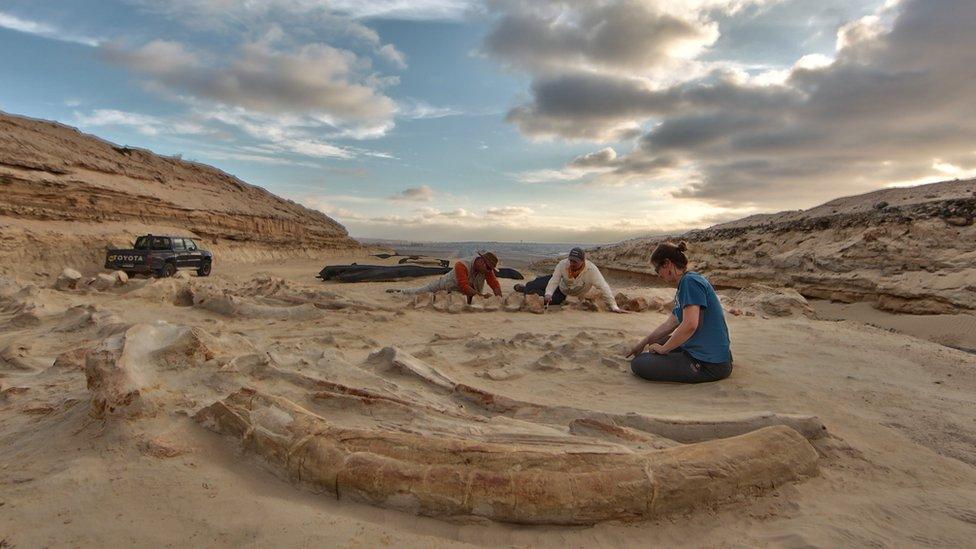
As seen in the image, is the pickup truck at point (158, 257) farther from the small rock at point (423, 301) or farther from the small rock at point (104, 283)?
the small rock at point (423, 301)

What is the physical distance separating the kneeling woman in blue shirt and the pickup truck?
45.4 feet

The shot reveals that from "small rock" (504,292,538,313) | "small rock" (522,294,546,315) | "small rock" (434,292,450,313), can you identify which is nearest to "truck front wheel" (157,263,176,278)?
"small rock" (434,292,450,313)

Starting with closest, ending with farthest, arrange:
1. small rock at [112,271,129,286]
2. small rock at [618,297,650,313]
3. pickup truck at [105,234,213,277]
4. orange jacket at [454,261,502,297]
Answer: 1. small rock at [618,297,650,313]
2. orange jacket at [454,261,502,297]
3. small rock at [112,271,129,286]
4. pickup truck at [105,234,213,277]

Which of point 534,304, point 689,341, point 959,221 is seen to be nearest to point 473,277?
point 534,304

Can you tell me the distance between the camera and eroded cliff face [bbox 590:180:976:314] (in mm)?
8703

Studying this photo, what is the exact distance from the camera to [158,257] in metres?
13.0

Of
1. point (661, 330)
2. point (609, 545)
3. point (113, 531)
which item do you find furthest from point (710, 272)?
point (113, 531)

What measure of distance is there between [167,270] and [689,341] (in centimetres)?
1429

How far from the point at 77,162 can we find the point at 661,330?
20.8m

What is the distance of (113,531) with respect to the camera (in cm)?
187

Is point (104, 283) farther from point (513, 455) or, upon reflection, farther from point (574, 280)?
point (513, 455)

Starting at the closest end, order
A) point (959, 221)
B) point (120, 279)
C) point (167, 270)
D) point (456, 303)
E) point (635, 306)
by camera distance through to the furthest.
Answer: point (456, 303)
point (635, 306)
point (120, 279)
point (959, 221)
point (167, 270)

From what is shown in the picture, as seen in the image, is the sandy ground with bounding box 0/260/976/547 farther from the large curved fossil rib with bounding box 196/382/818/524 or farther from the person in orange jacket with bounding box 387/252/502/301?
the person in orange jacket with bounding box 387/252/502/301

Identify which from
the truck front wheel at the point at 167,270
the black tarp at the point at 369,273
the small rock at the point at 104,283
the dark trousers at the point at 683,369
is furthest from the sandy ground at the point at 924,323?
the truck front wheel at the point at 167,270
